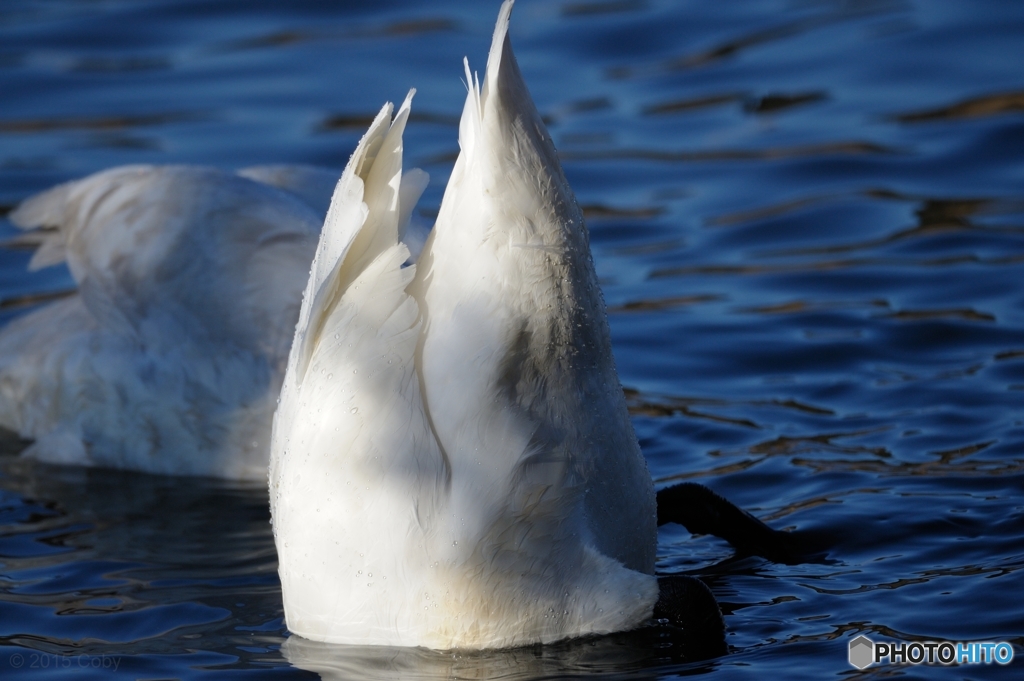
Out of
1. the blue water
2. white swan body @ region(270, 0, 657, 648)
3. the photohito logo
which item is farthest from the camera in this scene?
the blue water

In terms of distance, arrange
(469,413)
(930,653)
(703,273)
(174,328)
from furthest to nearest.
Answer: (703,273) < (174,328) < (930,653) < (469,413)

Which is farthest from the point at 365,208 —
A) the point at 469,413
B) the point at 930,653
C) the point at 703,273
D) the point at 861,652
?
the point at 703,273

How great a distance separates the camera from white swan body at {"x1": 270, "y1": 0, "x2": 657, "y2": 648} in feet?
10.9

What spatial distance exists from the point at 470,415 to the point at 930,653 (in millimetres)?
1262

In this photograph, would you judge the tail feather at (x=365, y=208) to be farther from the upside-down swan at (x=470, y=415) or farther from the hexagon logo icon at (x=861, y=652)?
the hexagon logo icon at (x=861, y=652)

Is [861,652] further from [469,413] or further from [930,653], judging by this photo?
[469,413]

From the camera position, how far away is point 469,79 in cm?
330

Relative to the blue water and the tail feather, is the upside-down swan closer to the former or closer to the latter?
the tail feather

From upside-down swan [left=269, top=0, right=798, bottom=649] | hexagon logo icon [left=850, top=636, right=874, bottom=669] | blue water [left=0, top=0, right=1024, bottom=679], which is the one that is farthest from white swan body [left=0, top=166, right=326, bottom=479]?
hexagon logo icon [left=850, top=636, right=874, bottom=669]

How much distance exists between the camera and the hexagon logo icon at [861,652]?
357 cm

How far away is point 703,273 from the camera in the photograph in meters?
7.00

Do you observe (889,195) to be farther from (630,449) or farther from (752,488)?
(630,449)

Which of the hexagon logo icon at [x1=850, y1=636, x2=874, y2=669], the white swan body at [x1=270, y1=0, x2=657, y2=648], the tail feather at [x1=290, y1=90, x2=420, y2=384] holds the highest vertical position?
the tail feather at [x1=290, y1=90, x2=420, y2=384]

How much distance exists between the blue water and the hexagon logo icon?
30 millimetres
